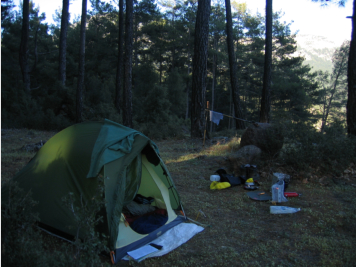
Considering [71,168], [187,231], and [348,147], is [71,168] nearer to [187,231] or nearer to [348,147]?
[187,231]

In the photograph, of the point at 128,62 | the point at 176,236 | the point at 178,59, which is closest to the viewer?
the point at 176,236

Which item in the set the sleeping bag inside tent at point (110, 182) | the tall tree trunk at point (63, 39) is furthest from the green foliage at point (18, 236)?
the tall tree trunk at point (63, 39)

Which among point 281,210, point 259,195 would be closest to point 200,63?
point 259,195

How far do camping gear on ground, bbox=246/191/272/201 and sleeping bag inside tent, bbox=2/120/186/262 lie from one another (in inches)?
61.2

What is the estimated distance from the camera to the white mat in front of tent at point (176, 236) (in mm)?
3433

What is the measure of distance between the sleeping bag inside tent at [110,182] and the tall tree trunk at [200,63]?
6.62 metres

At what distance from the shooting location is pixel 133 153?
3.90 metres

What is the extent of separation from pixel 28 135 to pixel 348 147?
11289 millimetres

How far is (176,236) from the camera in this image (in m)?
3.75

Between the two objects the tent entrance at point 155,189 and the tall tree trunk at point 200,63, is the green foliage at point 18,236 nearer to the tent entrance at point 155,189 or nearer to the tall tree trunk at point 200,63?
the tent entrance at point 155,189

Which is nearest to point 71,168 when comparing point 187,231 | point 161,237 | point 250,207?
point 161,237

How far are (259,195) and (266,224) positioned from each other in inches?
48.3

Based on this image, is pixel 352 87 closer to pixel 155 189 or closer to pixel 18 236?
pixel 155 189

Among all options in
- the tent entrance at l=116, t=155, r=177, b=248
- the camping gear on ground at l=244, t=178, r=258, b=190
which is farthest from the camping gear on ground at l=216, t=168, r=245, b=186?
the tent entrance at l=116, t=155, r=177, b=248
